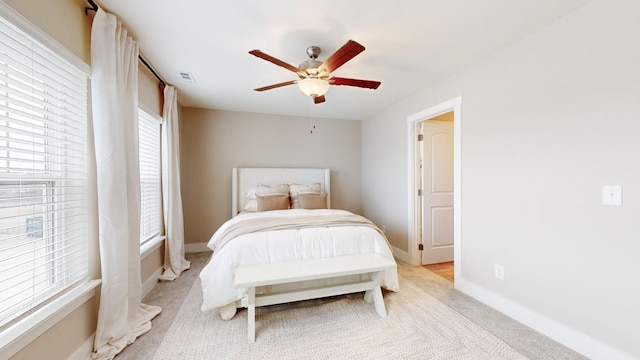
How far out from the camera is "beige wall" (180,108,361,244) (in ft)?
13.0

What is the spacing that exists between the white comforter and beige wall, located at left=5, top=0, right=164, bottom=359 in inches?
28.1

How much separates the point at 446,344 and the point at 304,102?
3192 millimetres

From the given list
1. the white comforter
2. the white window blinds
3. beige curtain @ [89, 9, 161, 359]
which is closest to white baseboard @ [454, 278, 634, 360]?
the white comforter

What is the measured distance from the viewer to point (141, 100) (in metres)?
2.46

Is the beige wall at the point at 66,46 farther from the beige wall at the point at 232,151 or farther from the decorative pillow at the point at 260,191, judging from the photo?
the beige wall at the point at 232,151

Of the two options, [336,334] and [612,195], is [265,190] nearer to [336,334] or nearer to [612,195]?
[336,334]

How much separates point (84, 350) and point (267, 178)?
2.86 meters

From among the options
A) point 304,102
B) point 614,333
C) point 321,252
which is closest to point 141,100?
point 304,102

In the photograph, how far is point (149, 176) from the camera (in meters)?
2.77

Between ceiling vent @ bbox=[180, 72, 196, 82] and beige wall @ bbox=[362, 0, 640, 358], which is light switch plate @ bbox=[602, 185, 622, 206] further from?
ceiling vent @ bbox=[180, 72, 196, 82]

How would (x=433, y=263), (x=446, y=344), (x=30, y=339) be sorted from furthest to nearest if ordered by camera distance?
1. (x=433, y=263)
2. (x=446, y=344)
3. (x=30, y=339)

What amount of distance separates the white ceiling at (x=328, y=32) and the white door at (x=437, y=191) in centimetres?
86

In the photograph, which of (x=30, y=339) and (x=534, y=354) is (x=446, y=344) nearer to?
(x=534, y=354)

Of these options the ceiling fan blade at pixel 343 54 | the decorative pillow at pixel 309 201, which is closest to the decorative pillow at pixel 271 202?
the decorative pillow at pixel 309 201
